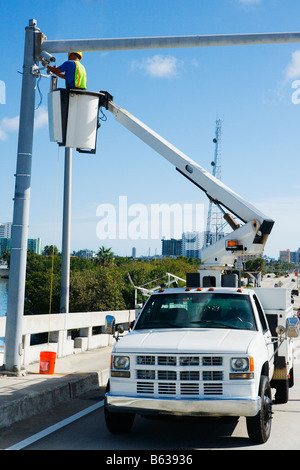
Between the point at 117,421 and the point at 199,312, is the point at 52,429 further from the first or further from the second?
the point at 199,312

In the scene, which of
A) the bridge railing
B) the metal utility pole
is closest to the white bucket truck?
the metal utility pole

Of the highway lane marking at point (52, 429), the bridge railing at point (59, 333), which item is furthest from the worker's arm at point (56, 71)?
the highway lane marking at point (52, 429)

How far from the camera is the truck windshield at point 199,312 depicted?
7.61 metres

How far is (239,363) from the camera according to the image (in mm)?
6461

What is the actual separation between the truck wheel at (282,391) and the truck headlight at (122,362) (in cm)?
323

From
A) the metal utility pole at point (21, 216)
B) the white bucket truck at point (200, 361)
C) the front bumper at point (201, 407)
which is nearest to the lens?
the front bumper at point (201, 407)

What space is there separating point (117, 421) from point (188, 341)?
133 centimetres

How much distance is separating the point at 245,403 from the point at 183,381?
2.39 feet

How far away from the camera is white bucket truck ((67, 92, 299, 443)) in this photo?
6363 mm

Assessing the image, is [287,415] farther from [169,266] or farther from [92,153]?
[169,266]

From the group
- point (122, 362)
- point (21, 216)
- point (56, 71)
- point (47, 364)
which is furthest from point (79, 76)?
point (122, 362)

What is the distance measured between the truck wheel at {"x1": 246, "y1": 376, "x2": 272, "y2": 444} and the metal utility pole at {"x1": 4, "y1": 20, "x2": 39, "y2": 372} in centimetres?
477

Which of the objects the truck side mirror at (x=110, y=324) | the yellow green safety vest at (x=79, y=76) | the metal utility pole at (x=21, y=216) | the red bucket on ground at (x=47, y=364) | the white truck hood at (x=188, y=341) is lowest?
the red bucket on ground at (x=47, y=364)

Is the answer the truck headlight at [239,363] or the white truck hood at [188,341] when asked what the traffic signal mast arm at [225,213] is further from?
the truck headlight at [239,363]
